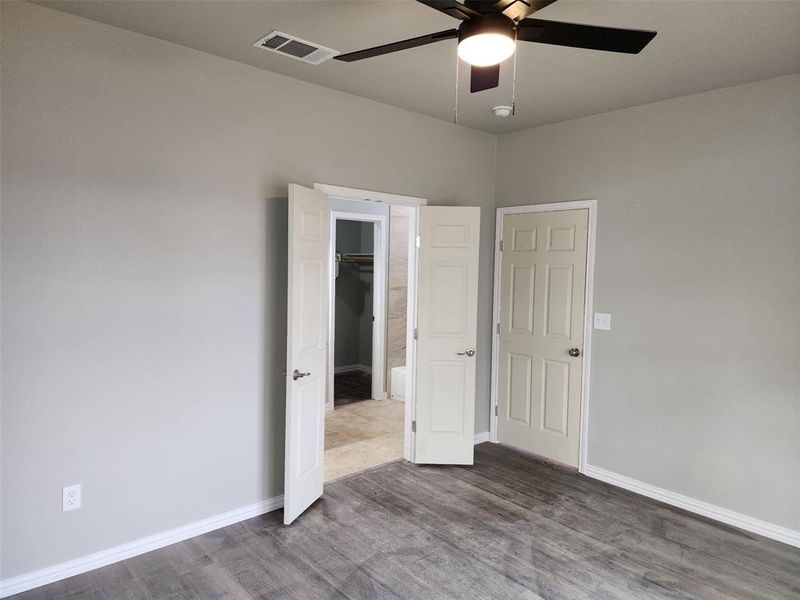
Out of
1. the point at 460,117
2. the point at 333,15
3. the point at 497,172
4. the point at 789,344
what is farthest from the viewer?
the point at 497,172

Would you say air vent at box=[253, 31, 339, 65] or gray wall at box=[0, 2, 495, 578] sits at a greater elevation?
air vent at box=[253, 31, 339, 65]

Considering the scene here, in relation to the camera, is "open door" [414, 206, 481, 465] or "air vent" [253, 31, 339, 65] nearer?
"air vent" [253, 31, 339, 65]

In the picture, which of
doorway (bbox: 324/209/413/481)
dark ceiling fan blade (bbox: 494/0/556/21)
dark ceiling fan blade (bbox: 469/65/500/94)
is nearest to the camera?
dark ceiling fan blade (bbox: 494/0/556/21)

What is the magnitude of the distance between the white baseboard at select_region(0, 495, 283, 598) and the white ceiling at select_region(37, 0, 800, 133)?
2.67m

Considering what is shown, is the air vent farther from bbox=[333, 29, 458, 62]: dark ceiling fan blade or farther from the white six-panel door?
the white six-panel door

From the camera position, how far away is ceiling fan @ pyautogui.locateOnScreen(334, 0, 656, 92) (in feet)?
5.33

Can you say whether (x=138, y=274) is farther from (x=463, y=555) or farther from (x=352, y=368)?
(x=352, y=368)

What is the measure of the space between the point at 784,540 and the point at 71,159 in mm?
4416

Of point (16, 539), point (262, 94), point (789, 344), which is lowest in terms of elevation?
point (16, 539)

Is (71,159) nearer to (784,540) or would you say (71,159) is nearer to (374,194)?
(374,194)

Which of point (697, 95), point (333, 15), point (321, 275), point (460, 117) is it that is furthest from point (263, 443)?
point (697, 95)

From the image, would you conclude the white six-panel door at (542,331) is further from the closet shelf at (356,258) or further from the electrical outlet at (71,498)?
the electrical outlet at (71,498)

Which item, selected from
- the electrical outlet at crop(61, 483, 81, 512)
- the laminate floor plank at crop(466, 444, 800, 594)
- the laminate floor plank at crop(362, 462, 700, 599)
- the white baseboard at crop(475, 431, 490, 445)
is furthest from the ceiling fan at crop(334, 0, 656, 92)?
the white baseboard at crop(475, 431, 490, 445)

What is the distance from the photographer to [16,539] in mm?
2412
